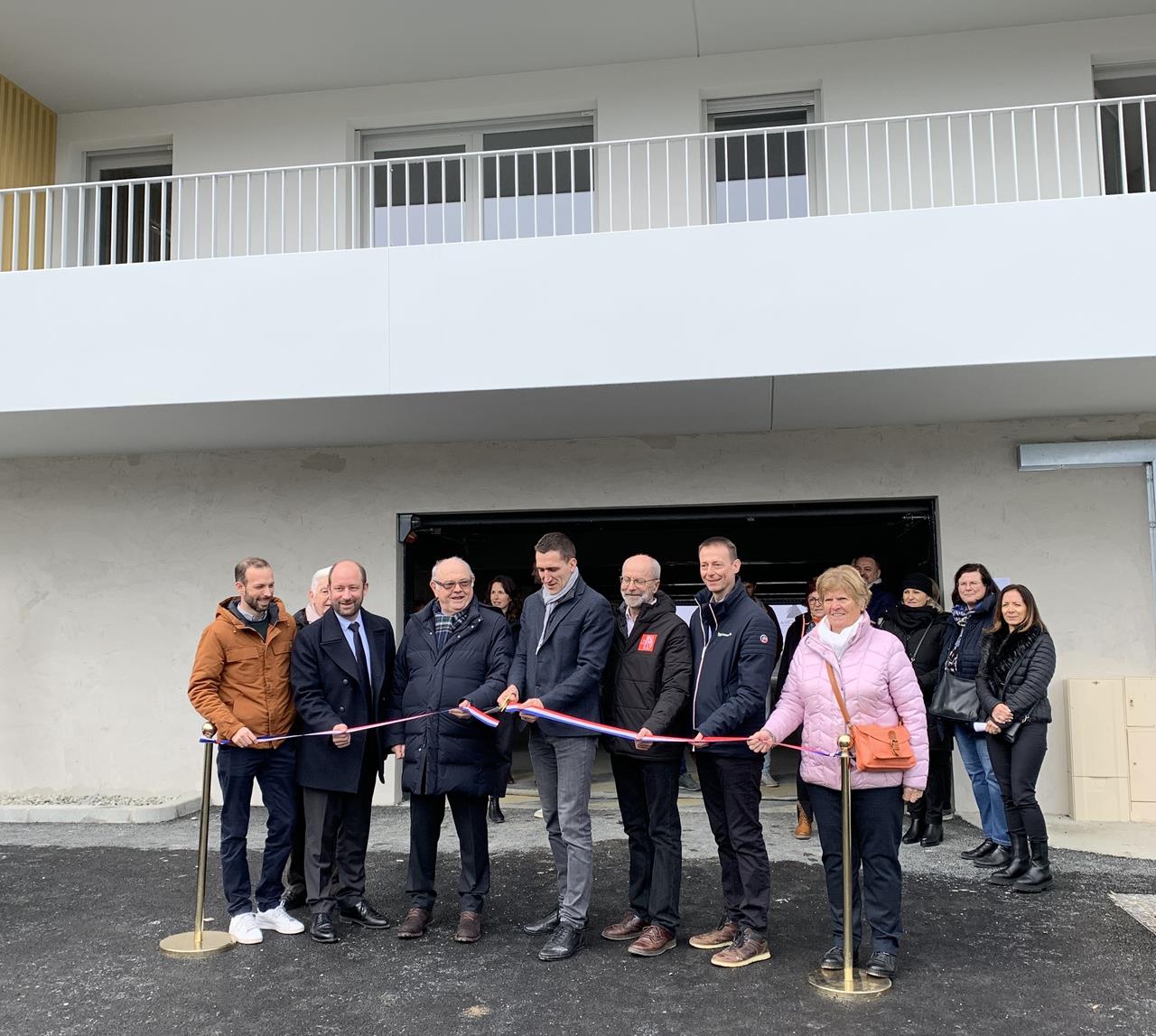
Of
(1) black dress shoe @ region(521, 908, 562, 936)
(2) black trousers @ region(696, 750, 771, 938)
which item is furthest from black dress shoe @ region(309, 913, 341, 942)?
(2) black trousers @ region(696, 750, 771, 938)

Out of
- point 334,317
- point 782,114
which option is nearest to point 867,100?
point 782,114

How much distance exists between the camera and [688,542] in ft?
40.7

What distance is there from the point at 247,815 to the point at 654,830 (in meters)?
2.04

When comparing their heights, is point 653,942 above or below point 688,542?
below

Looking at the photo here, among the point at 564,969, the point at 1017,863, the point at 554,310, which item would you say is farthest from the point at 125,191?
the point at 1017,863

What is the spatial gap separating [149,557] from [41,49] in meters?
4.75

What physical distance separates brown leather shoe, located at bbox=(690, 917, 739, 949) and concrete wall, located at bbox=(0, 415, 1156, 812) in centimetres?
456

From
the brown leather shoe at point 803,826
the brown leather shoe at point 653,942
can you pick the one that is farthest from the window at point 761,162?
the brown leather shoe at point 653,942

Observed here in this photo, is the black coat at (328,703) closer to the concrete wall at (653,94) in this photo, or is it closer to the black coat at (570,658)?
the black coat at (570,658)

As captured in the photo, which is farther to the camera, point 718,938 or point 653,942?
point 718,938

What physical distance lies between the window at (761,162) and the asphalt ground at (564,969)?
575cm

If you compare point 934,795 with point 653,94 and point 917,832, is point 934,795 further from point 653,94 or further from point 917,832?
point 653,94

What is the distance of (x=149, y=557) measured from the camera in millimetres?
9609

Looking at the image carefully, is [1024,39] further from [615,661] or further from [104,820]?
[104,820]
